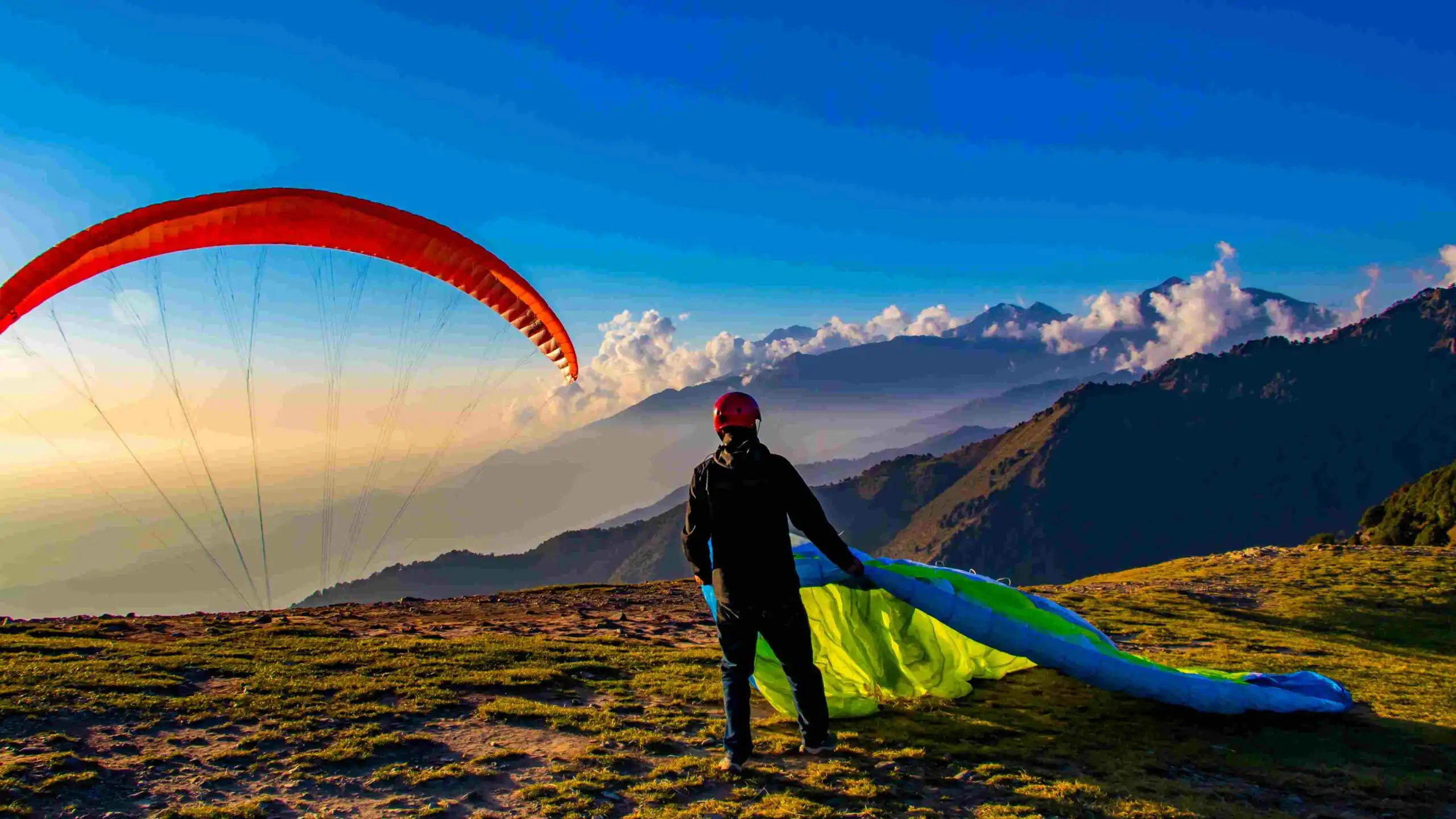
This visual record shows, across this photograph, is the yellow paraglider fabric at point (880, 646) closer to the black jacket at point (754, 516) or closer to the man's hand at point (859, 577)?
the man's hand at point (859, 577)

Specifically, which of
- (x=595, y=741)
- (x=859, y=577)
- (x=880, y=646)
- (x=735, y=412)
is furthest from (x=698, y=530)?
(x=880, y=646)

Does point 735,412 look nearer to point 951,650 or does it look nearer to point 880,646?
point 880,646

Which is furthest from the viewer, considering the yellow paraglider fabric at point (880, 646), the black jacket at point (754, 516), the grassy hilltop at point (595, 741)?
the yellow paraglider fabric at point (880, 646)

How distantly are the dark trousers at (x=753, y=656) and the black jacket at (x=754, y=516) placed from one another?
0.41 feet

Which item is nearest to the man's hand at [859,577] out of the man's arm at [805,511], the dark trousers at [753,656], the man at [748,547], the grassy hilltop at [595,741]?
the man's arm at [805,511]

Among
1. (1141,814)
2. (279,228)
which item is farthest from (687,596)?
(1141,814)

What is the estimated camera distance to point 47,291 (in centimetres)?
1132

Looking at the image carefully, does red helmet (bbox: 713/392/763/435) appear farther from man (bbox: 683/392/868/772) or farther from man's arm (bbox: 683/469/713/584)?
man's arm (bbox: 683/469/713/584)

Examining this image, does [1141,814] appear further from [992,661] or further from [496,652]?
[496,652]

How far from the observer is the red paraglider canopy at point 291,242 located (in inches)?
428

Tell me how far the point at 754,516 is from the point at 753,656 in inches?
47.3

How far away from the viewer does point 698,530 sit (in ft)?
23.8

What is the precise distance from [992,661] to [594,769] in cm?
538

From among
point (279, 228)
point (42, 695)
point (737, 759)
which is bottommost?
point (737, 759)
